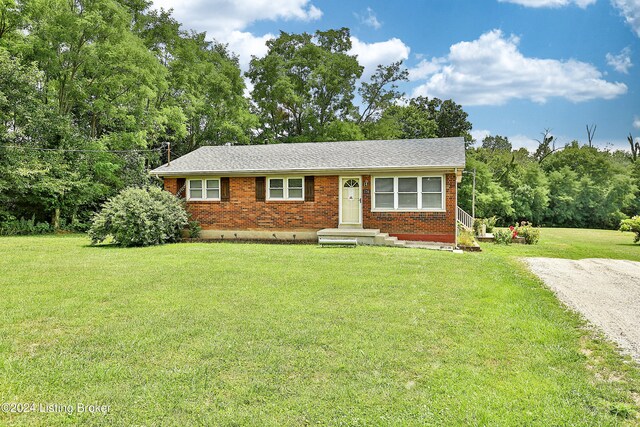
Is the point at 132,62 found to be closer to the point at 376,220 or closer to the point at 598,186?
the point at 376,220

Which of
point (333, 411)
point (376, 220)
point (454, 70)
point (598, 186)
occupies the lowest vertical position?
point (333, 411)

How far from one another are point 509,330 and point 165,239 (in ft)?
44.3

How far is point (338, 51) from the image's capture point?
117 feet

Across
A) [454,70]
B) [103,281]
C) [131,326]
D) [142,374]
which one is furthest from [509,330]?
[454,70]

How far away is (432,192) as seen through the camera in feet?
49.4

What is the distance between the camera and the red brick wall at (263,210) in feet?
52.7

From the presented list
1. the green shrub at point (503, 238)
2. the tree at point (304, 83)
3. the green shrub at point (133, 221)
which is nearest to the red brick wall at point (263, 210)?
the green shrub at point (133, 221)

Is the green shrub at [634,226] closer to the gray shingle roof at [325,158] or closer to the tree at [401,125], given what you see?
the gray shingle roof at [325,158]

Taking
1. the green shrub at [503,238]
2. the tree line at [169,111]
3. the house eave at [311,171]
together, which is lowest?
the green shrub at [503,238]

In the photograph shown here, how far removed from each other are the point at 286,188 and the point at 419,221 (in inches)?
214

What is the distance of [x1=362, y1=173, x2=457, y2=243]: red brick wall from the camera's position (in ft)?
48.6

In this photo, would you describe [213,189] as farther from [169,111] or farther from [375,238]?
[169,111]

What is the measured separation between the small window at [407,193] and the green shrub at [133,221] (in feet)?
29.1

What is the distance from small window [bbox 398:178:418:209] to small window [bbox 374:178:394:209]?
339 millimetres
